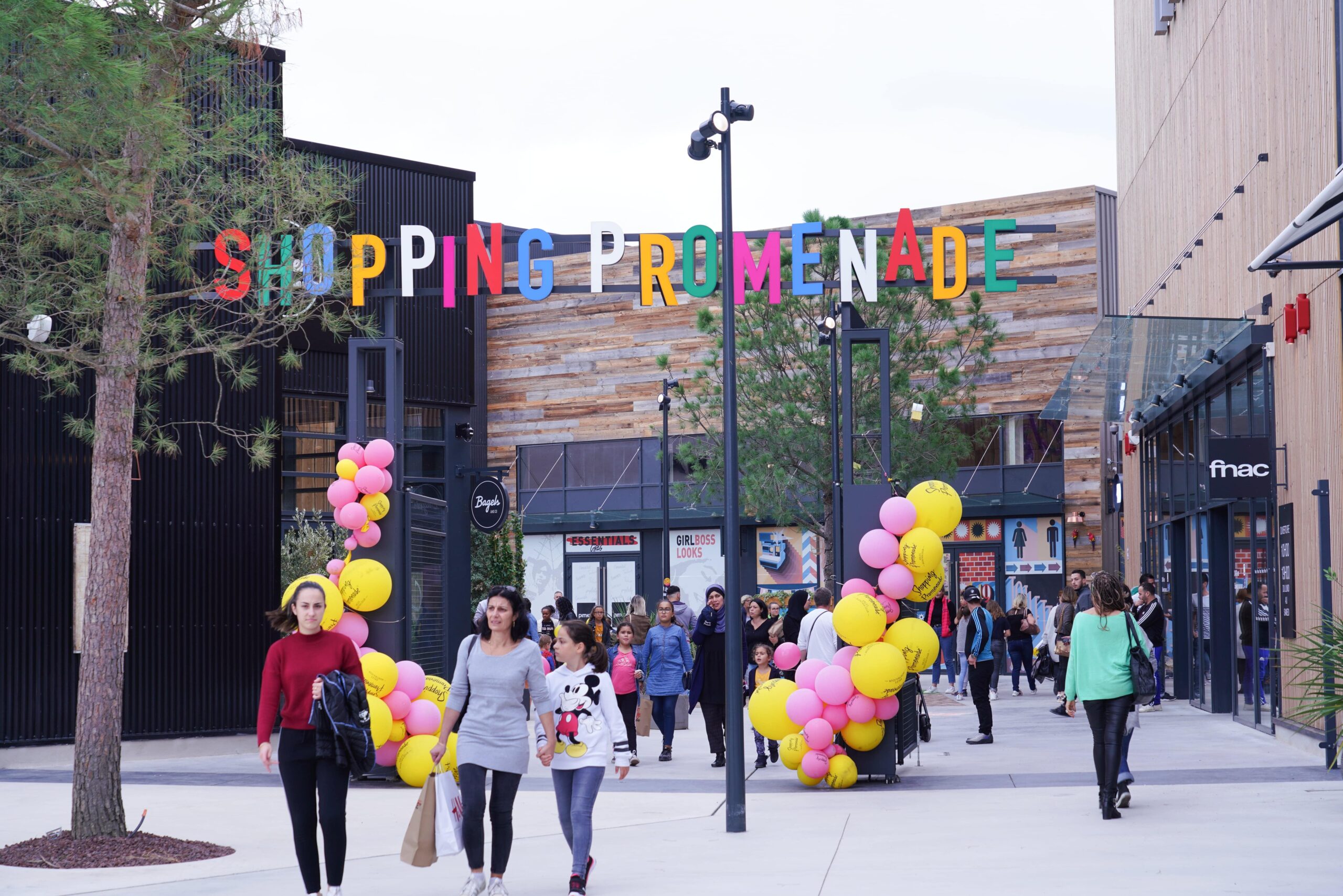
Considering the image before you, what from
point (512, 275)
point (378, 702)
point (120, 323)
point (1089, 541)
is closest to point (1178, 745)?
point (378, 702)

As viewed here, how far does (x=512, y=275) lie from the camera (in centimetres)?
4159

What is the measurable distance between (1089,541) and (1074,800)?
22421mm

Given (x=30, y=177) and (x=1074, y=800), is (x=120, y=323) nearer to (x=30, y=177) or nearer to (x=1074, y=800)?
(x=30, y=177)

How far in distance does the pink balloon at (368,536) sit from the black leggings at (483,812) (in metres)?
6.70

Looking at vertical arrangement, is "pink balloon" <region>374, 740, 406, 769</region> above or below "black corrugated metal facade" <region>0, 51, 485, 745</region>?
below

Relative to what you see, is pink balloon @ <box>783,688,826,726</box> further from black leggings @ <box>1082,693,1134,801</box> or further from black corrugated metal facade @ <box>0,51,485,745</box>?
black corrugated metal facade @ <box>0,51,485,745</box>

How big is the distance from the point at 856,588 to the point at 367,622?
462cm

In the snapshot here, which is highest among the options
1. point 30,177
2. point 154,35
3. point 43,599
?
point 154,35

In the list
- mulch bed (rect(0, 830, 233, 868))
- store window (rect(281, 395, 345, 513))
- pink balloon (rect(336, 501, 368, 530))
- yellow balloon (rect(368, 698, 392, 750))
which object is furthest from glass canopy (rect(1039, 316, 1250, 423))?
store window (rect(281, 395, 345, 513))

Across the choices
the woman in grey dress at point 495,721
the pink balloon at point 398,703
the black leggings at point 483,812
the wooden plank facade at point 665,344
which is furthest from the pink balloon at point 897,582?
the wooden plank facade at point 665,344

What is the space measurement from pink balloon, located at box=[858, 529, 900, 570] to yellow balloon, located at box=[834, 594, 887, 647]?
1.39ft

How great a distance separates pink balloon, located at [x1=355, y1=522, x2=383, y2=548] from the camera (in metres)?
14.4

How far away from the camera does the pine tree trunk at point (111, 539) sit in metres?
9.95

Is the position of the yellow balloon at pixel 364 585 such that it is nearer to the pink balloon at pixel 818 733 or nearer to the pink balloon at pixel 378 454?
the pink balloon at pixel 378 454
